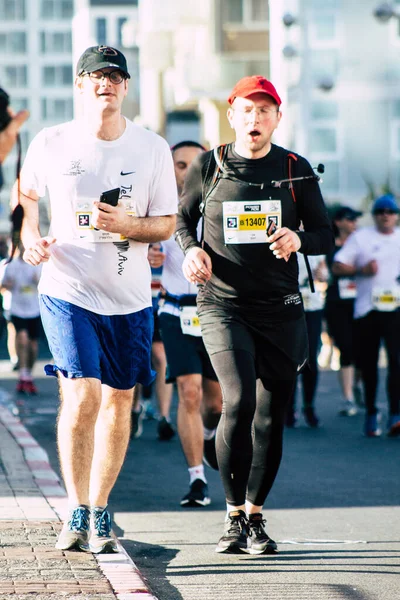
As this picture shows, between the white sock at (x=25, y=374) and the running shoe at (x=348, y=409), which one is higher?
the white sock at (x=25, y=374)

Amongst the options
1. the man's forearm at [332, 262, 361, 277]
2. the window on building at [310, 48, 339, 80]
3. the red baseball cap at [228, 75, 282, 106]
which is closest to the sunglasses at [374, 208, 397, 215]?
the man's forearm at [332, 262, 361, 277]

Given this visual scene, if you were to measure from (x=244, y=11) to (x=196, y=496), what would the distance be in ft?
102

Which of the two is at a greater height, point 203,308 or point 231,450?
point 203,308

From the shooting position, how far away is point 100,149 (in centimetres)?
624

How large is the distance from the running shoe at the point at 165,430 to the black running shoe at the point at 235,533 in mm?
5289

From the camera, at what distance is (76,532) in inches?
239

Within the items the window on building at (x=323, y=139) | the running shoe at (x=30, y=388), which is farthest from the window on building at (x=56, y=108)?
the running shoe at (x=30, y=388)

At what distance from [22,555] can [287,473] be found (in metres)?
3.93

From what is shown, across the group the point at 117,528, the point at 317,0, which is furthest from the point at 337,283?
the point at 317,0

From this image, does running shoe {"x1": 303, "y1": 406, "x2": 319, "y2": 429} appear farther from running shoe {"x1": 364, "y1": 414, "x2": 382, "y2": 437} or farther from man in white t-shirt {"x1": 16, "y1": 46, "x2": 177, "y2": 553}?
man in white t-shirt {"x1": 16, "y1": 46, "x2": 177, "y2": 553}

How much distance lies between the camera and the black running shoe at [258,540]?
255 inches

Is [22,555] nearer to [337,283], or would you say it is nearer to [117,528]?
[117,528]

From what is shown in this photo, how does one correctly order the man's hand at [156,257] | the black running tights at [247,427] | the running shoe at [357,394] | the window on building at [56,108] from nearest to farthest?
the black running tights at [247,427]
the man's hand at [156,257]
the running shoe at [357,394]
the window on building at [56,108]

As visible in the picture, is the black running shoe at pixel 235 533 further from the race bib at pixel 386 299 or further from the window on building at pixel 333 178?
the window on building at pixel 333 178
